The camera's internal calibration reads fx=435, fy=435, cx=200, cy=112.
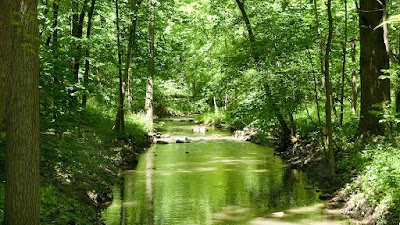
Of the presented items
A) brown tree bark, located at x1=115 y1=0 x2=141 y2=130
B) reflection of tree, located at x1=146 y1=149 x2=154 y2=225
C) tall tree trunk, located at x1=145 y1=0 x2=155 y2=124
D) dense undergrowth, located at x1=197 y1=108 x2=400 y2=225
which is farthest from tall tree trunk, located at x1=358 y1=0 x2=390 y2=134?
tall tree trunk, located at x1=145 y1=0 x2=155 y2=124

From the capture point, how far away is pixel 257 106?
51.3ft

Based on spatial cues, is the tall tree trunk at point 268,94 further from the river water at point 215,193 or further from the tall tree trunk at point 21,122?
the tall tree trunk at point 21,122

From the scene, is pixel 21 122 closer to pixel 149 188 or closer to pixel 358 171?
pixel 149 188

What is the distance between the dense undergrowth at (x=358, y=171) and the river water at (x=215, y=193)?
418mm

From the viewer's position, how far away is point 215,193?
11.0 metres

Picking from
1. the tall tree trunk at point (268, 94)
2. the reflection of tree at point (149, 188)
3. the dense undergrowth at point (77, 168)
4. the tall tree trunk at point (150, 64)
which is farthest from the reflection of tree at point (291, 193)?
the tall tree trunk at point (150, 64)

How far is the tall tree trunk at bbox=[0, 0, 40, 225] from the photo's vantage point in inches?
209

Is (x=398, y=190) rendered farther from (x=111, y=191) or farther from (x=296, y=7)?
(x=296, y=7)

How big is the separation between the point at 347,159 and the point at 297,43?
3.55 m

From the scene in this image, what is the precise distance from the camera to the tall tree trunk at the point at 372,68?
1138cm

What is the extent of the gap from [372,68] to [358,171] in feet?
10.5

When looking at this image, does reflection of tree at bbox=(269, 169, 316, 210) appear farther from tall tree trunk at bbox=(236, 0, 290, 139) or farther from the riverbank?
tall tree trunk at bbox=(236, 0, 290, 139)

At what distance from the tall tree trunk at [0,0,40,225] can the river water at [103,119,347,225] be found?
3135 millimetres

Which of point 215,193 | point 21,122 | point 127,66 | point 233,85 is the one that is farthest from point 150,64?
point 21,122
